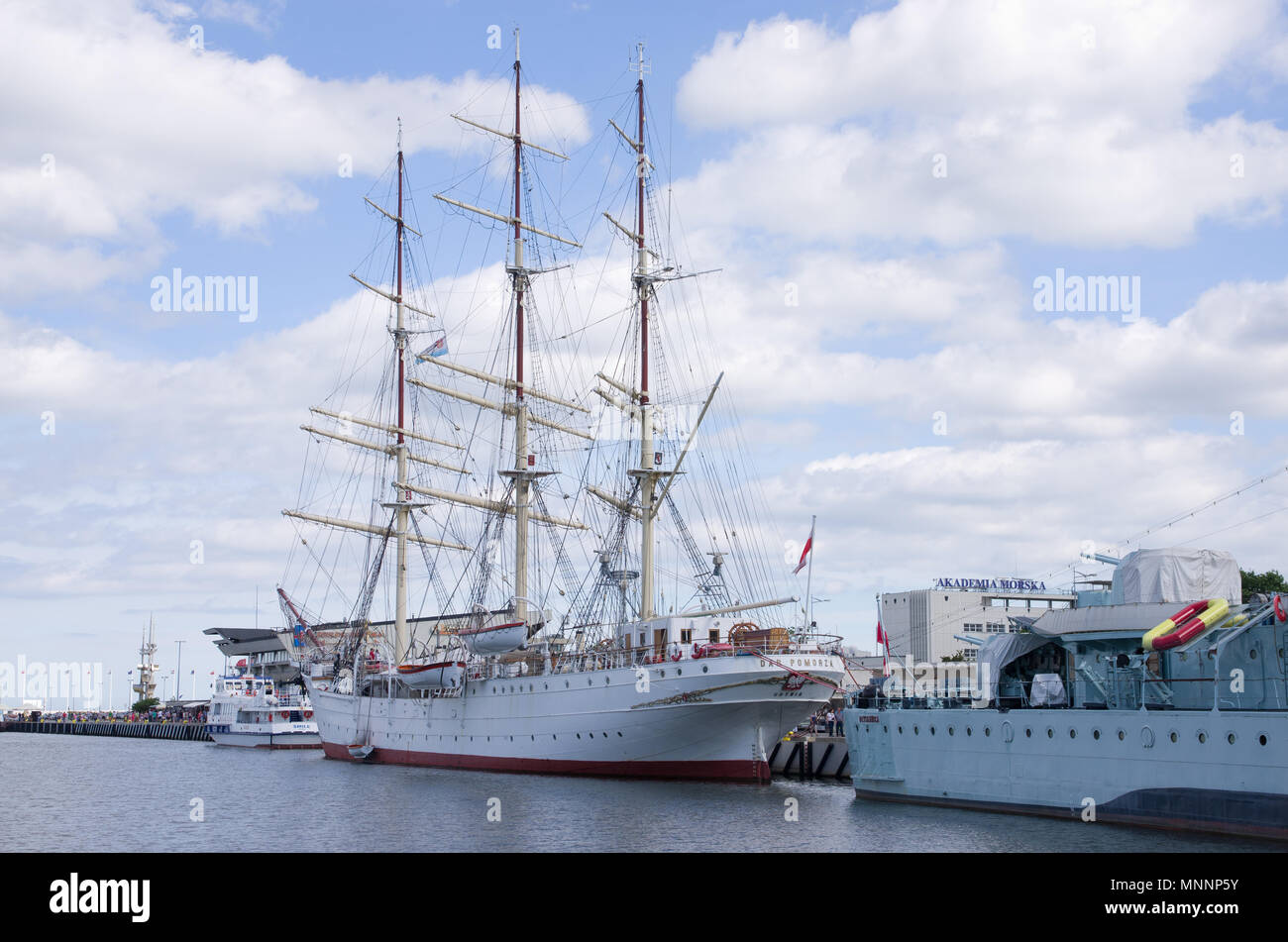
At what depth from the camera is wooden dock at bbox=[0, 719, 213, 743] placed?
418ft

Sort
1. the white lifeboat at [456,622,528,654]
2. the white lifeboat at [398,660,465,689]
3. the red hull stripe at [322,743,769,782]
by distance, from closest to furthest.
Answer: the red hull stripe at [322,743,769,782] → the white lifeboat at [456,622,528,654] → the white lifeboat at [398,660,465,689]

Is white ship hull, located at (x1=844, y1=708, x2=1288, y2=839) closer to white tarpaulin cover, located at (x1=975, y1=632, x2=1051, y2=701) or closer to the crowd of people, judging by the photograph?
white tarpaulin cover, located at (x1=975, y1=632, x2=1051, y2=701)

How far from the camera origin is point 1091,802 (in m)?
32.8

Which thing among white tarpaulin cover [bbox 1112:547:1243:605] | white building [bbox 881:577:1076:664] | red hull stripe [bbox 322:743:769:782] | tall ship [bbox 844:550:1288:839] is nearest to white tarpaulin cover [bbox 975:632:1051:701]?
tall ship [bbox 844:550:1288:839]

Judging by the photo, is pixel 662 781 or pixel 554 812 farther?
pixel 662 781

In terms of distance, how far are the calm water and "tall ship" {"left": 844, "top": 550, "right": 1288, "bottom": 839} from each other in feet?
2.78

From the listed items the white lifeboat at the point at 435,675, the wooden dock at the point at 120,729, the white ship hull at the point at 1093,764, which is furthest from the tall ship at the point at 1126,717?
the wooden dock at the point at 120,729

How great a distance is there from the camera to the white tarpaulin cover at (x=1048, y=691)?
3575 centimetres

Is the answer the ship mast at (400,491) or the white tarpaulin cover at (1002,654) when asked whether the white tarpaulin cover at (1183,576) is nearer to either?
the white tarpaulin cover at (1002,654)

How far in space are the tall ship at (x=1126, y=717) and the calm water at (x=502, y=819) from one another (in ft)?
2.78

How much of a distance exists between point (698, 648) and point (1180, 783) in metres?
21.9
